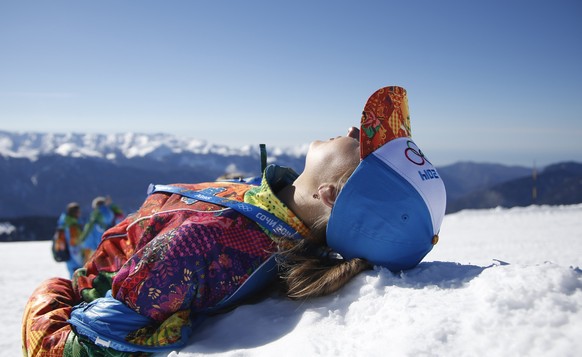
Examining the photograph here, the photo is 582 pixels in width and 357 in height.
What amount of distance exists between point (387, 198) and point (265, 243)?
63 centimetres

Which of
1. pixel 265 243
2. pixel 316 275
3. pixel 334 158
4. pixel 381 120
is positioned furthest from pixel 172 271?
pixel 381 120

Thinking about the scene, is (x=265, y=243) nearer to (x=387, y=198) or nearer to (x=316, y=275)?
(x=316, y=275)

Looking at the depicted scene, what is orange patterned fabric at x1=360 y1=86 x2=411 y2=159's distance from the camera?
5.46ft

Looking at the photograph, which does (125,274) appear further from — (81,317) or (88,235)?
(88,235)

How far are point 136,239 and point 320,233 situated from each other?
1.00 metres

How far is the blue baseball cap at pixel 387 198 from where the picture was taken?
162 cm

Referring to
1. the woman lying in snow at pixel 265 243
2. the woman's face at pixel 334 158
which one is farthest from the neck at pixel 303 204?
the woman's face at pixel 334 158

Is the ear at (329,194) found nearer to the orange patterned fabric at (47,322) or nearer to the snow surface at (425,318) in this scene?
the snow surface at (425,318)

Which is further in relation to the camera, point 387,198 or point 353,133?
point 353,133

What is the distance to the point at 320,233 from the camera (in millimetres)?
1919

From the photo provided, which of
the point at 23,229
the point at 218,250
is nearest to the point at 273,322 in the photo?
the point at 218,250

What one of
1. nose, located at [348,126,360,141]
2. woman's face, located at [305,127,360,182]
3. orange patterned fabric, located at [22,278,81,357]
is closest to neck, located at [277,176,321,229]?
woman's face, located at [305,127,360,182]

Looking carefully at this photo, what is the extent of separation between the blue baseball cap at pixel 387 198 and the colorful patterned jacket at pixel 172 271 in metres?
0.33

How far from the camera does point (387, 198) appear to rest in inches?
63.4
